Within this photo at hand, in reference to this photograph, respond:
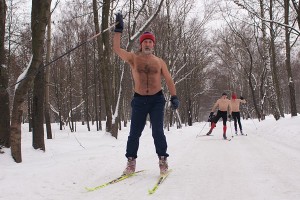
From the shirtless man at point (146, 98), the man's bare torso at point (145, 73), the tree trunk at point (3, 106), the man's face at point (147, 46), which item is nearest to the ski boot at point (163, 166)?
the shirtless man at point (146, 98)

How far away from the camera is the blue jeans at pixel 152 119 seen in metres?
5.05

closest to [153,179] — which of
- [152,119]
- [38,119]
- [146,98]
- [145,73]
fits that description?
[152,119]

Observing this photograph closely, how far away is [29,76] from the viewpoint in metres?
5.41

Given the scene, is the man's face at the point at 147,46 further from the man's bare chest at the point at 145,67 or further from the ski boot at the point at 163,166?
the ski boot at the point at 163,166

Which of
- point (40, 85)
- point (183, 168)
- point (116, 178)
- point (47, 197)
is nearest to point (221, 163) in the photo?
point (183, 168)

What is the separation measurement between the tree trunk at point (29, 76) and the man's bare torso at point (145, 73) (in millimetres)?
1702

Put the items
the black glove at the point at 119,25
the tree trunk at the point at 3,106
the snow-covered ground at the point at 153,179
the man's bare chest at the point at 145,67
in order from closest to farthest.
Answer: the snow-covered ground at the point at 153,179 → the black glove at the point at 119,25 → the man's bare chest at the point at 145,67 → the tree trunk at the point at 3,106

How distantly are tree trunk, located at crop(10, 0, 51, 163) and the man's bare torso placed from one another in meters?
1.70

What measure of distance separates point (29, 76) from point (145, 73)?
1.91 m

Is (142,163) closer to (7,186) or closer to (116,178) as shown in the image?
(116,178)

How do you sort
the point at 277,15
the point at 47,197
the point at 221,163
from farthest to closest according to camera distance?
the point at 277,15, the point at 221,163, the point at 47,197

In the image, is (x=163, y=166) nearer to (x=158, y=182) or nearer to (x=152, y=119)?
(x=158, y=182)

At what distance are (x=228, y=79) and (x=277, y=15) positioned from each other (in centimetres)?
2884

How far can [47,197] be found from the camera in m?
3.68
